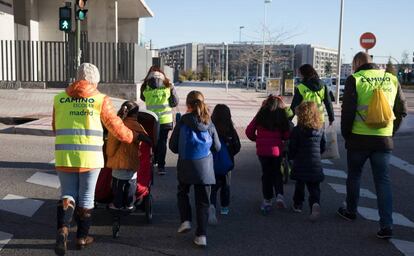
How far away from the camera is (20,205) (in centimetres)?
662

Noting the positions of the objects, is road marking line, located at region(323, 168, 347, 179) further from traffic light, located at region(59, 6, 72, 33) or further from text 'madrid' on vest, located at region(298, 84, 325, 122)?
traffic light, located at region(59, 6, 72, 33)

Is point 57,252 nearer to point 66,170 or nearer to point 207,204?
point 66,170

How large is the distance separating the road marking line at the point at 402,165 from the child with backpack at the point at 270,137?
166 inches

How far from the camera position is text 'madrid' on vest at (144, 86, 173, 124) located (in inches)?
340

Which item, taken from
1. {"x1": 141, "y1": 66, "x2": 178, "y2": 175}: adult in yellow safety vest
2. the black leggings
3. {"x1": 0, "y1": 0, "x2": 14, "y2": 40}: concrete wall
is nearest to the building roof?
{"x1": 0, "y1": 0, "x2": 14, "y2": 40}: concrete wall

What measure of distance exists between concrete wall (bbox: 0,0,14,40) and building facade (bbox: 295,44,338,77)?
81.0 metres

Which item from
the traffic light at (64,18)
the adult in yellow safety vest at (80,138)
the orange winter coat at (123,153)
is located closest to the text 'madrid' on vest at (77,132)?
the adult in yellow safety vest at (80,138)

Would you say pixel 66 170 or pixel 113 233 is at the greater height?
pixel 66 170

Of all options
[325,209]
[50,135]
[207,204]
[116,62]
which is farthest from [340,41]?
[207,204]

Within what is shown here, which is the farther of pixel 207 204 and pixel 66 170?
pixel 207 204

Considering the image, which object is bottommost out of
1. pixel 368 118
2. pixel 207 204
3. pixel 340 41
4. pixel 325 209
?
pixel 325 209

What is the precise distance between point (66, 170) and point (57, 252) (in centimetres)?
77

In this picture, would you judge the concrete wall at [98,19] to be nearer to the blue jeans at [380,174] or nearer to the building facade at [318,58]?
the blue jeans at [380,174]

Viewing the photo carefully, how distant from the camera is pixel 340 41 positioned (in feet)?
93.4
